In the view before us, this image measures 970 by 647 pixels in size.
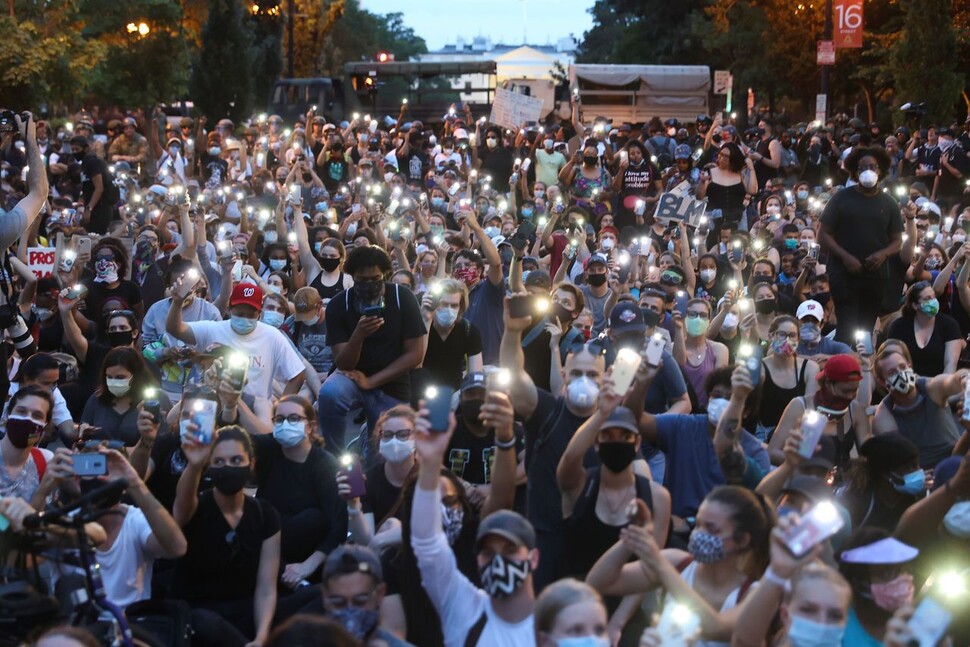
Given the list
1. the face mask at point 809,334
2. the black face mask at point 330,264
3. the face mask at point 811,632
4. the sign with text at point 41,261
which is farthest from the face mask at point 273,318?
the face mask at point 811,632

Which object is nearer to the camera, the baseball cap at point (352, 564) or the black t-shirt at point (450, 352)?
the baseball cap at point (352, 564)

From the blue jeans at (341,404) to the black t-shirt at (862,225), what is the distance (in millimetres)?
4170

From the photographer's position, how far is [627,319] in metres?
8.22

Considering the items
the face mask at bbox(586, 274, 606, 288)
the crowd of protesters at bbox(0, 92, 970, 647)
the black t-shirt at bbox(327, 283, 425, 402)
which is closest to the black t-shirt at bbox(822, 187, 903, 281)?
the crowd of protesters at bbox(0, 92, 970, 647)

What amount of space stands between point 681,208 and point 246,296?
15.5 feet

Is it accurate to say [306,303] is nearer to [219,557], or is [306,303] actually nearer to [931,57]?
[219,557]

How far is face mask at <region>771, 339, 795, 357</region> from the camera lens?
8.57 meters

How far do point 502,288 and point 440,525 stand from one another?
4.94 m

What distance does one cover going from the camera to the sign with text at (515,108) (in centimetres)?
2186

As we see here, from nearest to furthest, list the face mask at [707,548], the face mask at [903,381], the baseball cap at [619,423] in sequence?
the face mask at [707,548] → the baseball cap at [619,423] → the face mask at [903,381]

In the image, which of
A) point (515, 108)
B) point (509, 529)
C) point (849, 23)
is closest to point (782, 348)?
point (509, 529)

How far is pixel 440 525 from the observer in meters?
A: 5.34

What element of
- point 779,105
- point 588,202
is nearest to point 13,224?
point 588,202

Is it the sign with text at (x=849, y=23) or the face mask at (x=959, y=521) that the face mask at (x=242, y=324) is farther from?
the sign with text at (x=849, y=23)
